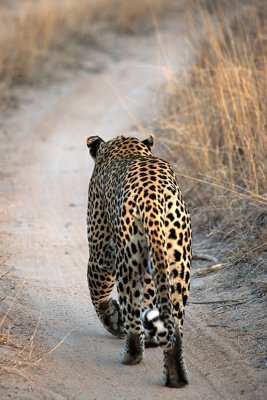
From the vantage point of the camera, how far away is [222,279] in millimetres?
6680

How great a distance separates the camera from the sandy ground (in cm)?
484

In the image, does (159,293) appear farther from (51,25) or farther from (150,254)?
(51,25)

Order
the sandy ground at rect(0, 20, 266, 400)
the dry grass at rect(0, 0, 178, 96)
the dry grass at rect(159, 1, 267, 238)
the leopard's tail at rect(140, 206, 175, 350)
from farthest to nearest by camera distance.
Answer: the dry grass at rect(0, 0, 178, 96) < the dry grass at rect(159, 1, 267, 238) < the sandy ground at rect(0, 20, 266, 400) < the leopard's tail at rect(140, 206, 175, 350)

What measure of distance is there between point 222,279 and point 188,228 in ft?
6.43

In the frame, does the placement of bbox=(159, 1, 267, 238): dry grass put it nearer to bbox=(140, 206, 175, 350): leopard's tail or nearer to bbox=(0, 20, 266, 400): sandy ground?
bbox=(0, 20, 266, 400): sandy ground

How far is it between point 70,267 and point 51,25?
9.22 metres

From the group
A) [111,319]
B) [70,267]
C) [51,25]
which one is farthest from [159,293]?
[51,25]

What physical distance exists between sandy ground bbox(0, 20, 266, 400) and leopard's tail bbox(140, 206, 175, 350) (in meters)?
0.39

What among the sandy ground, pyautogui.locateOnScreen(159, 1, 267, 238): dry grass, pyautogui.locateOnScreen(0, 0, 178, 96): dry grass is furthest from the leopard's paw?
pyautogui.locateOnScreen(0, 0, 178, 96): dry grass

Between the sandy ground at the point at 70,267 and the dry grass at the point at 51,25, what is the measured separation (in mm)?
550

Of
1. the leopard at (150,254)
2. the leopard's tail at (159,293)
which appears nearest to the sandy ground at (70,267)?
the leopard at (150,254)

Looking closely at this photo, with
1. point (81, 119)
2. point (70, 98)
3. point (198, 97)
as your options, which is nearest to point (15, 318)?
point (198, 97)

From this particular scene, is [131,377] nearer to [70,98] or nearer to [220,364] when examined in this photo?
[220,364]

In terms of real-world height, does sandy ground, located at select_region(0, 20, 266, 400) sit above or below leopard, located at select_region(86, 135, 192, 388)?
below
